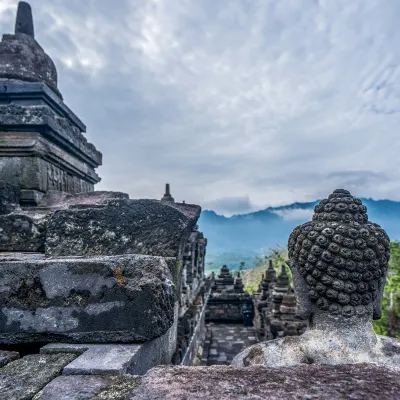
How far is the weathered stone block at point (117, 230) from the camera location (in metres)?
2.59

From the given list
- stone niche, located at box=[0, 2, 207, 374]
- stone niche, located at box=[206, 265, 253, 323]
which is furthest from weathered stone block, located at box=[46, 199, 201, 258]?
stone niche, located at box=[206, 265, 253, 323]

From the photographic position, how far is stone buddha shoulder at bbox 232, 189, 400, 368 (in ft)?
6.70

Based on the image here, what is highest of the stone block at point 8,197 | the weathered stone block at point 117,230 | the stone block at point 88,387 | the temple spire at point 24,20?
the temple spire at point 24,20

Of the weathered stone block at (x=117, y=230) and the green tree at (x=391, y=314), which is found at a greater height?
the weathered stone block at (x=117, y=230)

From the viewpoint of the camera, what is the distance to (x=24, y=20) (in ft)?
14.1

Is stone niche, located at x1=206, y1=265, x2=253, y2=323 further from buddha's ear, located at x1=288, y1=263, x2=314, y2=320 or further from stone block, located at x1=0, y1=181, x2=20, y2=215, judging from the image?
buddha's ear, located at x1=288, y1=263, x2=314, y2=320

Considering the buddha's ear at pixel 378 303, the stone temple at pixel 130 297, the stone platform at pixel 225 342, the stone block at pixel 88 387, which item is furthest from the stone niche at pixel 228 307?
the stone block at pixel 88 387

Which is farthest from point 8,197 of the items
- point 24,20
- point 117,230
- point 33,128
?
point 24,20

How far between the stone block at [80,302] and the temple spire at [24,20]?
397 centimetres

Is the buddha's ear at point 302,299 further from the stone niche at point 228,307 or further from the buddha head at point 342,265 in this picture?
the stone niche at point 228,307

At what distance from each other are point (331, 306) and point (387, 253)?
0.58 m

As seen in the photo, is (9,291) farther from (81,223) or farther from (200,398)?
(200,398)

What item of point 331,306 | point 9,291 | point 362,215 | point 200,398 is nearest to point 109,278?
point 9,291

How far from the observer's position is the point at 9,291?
1.72 meters
